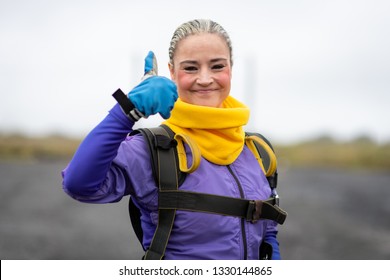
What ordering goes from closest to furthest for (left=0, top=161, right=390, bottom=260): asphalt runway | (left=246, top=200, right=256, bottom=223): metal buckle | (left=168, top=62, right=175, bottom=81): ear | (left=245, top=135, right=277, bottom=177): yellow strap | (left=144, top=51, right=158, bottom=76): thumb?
(left=144, top=51, right=158, bottom=76): thumb, (left=246, top=200, right=256, bottom=223): metal buckle, (left=168, top=62, right=175, bottom=81): ear, (left=245, top=135, right=277, bottom=177): yellow strap, (left=0, top=161, right=390, bottom=260): asphalt runway

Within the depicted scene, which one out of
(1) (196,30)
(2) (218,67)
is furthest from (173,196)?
(1) (196,30)

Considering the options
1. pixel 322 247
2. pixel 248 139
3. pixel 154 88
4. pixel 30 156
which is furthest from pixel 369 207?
pixel 30 156

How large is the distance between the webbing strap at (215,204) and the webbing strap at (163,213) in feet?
0.12

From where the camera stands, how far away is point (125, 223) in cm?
1012

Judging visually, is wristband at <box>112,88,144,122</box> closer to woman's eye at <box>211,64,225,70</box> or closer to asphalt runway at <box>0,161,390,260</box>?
woman's eye at <box>211,64,225,70</box>

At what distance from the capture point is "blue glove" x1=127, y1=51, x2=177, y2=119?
2189 mm

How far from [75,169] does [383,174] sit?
18.4 meters

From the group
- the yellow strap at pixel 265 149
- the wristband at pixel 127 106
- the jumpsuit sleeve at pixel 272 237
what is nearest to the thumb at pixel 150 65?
the wristband at pixel 127 106

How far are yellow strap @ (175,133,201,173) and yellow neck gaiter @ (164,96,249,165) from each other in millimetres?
70

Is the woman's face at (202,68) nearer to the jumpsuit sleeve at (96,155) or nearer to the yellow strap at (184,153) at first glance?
the yellow strap at (184,153)

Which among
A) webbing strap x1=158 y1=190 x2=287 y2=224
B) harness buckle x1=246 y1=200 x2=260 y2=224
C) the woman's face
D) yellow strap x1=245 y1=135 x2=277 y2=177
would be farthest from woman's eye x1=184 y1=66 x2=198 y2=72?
harness buckle x1=246 y1=200 x2=260 y2=224

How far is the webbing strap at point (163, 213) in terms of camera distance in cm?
241

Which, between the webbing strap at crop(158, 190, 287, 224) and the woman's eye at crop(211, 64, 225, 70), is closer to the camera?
the webbing strap at crop(158, 190, 287, 224)

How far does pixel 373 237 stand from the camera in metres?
9.13
